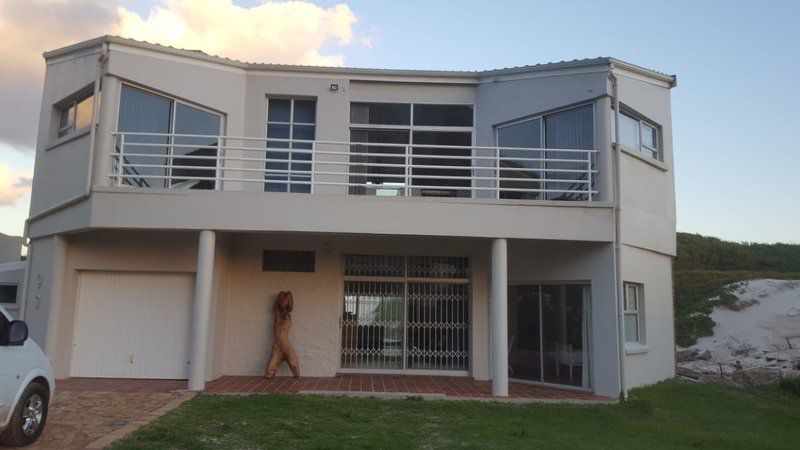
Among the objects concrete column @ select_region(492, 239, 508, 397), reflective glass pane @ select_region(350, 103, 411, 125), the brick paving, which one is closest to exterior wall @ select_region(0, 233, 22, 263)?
the brick paving

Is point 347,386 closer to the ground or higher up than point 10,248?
closer to the ground

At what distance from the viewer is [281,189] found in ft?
42.9

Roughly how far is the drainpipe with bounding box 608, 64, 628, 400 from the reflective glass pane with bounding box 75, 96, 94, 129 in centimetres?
932

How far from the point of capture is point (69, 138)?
11453 mm

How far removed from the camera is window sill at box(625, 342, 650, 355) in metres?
11.2

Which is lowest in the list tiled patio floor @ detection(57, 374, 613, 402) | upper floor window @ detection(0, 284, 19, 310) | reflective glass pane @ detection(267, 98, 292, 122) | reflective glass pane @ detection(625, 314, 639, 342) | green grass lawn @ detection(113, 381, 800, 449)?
green grass lawn @ detection(113, 381, 800, 449)

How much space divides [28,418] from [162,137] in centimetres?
634

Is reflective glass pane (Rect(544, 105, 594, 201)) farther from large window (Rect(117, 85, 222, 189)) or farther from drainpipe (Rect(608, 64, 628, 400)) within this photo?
large window (Rect(117, 85, 222, 189))

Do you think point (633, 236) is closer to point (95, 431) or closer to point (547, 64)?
point (547, 64)

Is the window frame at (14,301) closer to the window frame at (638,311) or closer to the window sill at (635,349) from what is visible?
the window sill at (635,349)

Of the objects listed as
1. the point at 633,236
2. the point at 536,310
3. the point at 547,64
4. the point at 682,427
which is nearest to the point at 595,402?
the point at 682,427

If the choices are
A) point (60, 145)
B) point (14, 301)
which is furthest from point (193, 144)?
point (14, 301)

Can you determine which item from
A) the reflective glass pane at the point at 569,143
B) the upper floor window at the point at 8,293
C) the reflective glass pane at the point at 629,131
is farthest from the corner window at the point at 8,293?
the reflective glass pane at the point at 629,131

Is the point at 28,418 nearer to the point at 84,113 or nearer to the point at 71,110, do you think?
the point at 84,113
